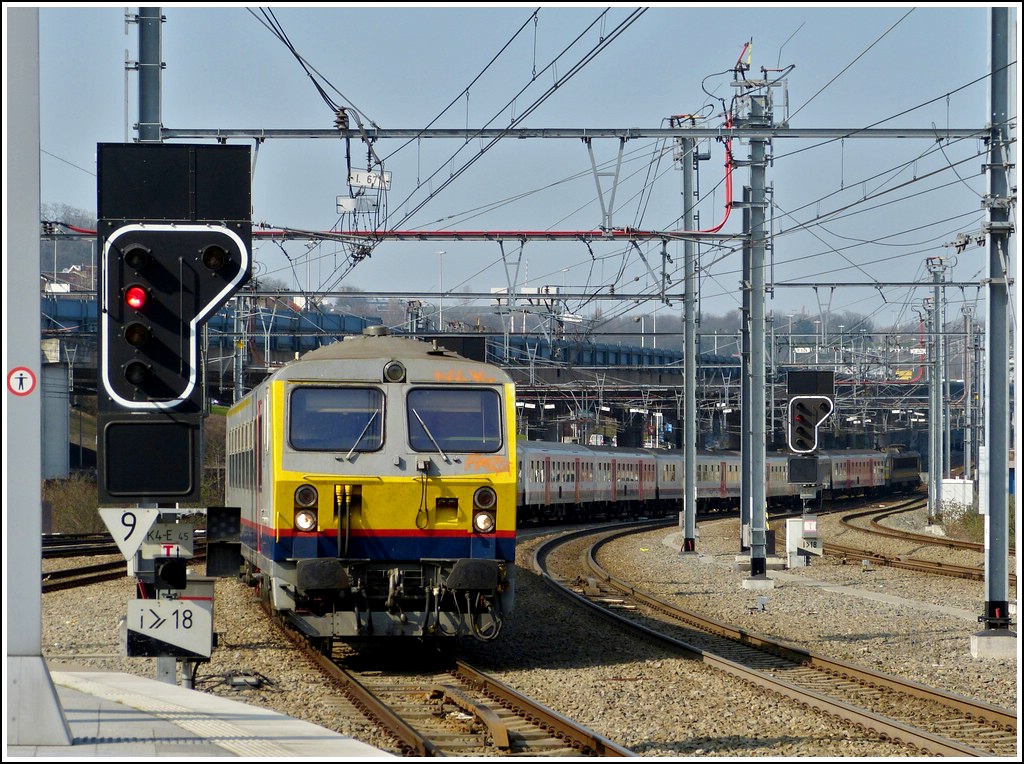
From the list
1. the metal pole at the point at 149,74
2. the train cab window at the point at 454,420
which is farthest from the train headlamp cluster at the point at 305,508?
the metal pole at the point at 149,74

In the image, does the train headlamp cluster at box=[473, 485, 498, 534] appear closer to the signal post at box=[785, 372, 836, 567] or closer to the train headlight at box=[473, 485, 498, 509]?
the train headlight at box=[473, 485, 498, 509]

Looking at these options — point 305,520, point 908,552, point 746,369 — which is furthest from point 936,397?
point 305,520

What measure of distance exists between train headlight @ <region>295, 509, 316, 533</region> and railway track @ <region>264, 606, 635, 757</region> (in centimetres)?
129

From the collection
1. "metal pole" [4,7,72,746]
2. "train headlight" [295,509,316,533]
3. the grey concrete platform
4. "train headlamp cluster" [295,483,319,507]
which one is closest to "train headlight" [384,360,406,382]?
"train headlamp cluster" [295,483,319,507]

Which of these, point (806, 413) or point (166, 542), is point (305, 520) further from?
point (806, 413)

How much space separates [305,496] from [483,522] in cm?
166

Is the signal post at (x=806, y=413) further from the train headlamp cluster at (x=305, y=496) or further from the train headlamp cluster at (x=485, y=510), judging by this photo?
the train headlamp cluster at (x=305, y=496)

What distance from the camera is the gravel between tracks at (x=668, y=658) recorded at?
9641 mm

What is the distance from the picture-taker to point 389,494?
40.0ft

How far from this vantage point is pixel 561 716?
9516mm

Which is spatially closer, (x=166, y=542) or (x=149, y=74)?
(x=166, y=542)

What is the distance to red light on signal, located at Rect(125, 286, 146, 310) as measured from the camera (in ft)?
26.1

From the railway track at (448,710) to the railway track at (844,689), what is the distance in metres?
2.25

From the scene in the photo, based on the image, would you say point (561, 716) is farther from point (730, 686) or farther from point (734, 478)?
point (734, 478)
